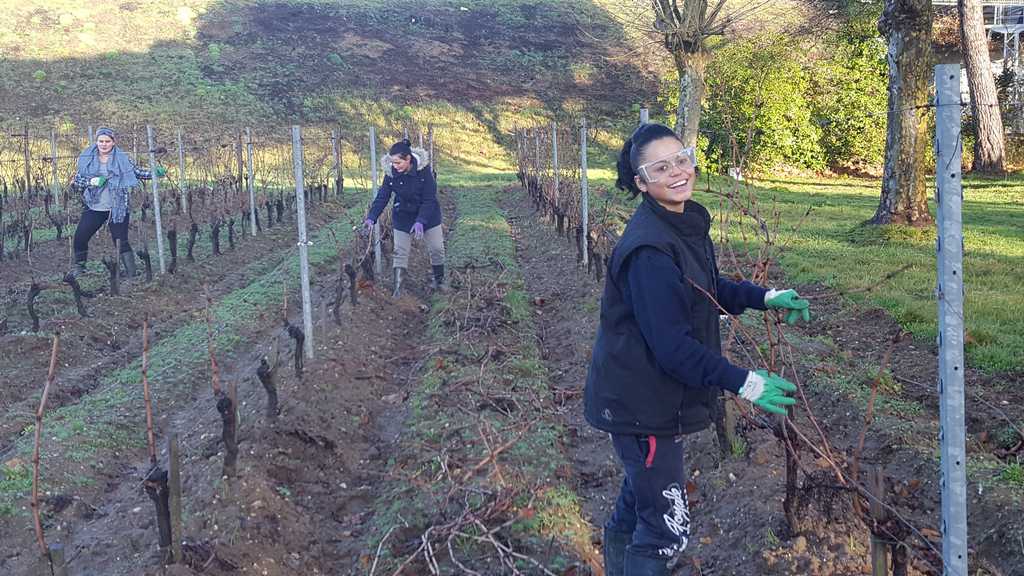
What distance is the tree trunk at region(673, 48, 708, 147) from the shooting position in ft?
63.1

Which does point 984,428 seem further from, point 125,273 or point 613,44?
point 613,44

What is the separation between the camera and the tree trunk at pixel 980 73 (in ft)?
62.1

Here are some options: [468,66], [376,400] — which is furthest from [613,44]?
[376,400]

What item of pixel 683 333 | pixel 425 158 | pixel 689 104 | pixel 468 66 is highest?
pixel 468 66

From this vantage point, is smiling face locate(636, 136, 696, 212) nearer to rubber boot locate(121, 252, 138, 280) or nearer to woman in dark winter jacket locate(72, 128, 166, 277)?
woman in dark winter jacket locate(72, 128, 166, 277)

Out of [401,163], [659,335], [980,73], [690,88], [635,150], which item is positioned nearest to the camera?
[659,335]

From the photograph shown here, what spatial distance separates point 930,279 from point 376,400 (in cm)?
549

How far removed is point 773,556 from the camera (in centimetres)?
355

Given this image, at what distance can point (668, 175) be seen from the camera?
290 cm

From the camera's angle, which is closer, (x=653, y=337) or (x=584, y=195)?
(x=653, y=337)

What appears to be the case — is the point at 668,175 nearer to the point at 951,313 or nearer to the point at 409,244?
the point at 951,313

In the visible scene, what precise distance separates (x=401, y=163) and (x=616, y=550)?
6156 mm

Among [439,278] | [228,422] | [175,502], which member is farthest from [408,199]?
[175,502]

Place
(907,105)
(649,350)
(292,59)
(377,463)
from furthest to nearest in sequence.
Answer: (292,59) < (907,105) < (377,463) < (649,350)
